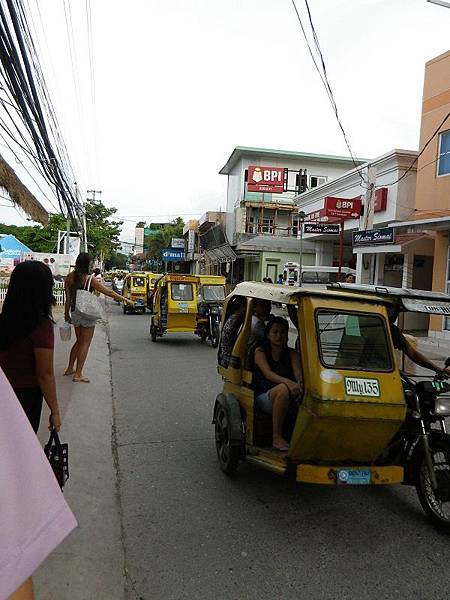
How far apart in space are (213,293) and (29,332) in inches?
424

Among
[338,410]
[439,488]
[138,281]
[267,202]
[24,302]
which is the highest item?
[267,202]

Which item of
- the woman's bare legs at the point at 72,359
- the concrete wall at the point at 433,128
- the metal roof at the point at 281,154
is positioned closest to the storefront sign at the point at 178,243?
the metal roof at the point at 281,154

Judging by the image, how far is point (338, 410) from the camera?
3252mm

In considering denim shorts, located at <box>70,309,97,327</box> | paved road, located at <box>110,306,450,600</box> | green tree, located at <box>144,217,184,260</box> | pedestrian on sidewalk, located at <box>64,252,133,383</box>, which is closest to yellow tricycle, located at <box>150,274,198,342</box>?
pedestrian on sidewalk, located at <box>64,252,133,383</box>

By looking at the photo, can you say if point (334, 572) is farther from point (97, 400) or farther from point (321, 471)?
point (97, 400)

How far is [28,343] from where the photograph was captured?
3.17 metres

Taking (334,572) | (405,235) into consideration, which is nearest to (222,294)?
(405,235)

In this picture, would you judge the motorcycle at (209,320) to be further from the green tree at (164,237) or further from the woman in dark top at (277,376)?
the green tree at (164,237)

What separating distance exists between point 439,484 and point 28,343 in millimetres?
2938

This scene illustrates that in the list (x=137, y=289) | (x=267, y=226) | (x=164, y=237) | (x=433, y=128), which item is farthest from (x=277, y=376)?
(x=164, y=237)

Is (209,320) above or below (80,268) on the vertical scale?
below

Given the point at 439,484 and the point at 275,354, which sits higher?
the point at 275,354

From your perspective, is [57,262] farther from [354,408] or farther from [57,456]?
[354,408]

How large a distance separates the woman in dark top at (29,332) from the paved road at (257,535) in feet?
3.83
